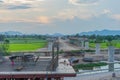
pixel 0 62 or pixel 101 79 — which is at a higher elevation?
pixel 0 62

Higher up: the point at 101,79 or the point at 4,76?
the point at 4,76

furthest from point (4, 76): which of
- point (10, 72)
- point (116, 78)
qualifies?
point (116, 78)

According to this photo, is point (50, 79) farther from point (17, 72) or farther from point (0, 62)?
point (0, 62)

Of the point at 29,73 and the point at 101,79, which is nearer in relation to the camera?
the point at 29,73

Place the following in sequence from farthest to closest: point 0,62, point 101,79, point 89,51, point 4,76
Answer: point 89,51
point 101,79
point 0,62
point 4,76

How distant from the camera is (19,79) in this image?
18109mm

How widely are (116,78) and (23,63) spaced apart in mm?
29582

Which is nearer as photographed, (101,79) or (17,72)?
(17,72)

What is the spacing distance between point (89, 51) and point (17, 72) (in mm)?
95750

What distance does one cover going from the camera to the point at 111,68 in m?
52.8

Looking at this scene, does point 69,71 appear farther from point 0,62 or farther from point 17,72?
point 0,62

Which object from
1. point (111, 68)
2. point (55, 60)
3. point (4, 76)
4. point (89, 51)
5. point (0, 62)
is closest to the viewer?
point (4, 76)

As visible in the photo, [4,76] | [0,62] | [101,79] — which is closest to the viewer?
[4,76]

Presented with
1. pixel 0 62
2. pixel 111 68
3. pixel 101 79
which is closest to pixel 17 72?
pixel 0 62
